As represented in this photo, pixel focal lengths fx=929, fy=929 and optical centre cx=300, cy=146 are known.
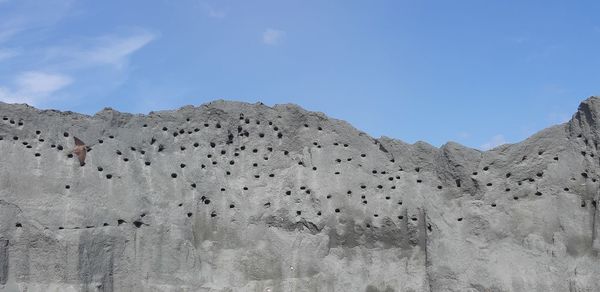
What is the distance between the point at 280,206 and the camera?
666 inches

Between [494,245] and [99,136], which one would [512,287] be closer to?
[494,245]

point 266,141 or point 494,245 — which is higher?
point 266,141

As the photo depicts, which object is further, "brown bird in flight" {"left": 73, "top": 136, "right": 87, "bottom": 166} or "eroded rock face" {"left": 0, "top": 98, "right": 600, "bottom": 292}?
"brown bird in flight" {"left": 73, "top": 136, "right": 87, "bottom": 166}

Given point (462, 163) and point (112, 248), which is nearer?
point (112, 248)

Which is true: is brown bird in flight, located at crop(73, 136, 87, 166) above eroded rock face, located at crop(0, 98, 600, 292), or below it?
above

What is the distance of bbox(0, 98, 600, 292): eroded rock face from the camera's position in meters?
16.2

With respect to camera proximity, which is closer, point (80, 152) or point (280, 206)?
point (80, 152)

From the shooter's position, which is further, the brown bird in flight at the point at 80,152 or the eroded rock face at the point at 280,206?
the brown bird in flight at the point at 80,152

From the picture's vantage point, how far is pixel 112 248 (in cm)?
1619

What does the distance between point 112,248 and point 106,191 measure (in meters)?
1.07

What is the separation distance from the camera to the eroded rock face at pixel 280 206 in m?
16.2

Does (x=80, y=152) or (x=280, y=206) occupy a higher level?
(x=80, y=152)

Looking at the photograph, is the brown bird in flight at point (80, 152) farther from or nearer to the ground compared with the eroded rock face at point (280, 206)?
farther from the ground

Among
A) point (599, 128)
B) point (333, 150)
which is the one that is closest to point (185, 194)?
point (333, 150)
